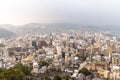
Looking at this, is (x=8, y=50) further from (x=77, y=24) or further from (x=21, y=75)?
(x=77, y=24)

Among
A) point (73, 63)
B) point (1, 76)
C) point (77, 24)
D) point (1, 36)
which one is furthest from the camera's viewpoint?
point (77, 24)

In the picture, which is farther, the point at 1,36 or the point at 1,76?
the point at 1,36

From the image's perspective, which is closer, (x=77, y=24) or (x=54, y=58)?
(x=54, y=58)

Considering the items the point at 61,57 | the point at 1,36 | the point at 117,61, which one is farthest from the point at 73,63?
the point at 1,36

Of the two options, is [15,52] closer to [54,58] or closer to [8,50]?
[8,50]

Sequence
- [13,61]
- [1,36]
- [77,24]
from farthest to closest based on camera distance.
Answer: [77,24] < [1,36] < [13,61]

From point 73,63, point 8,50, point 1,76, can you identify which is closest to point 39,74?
point 1,76

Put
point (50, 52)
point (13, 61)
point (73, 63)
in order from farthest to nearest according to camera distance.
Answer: point (50, 52)
point (13, 61)
point (73, 63)

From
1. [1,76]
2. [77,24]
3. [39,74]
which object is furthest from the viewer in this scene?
[77,24]
